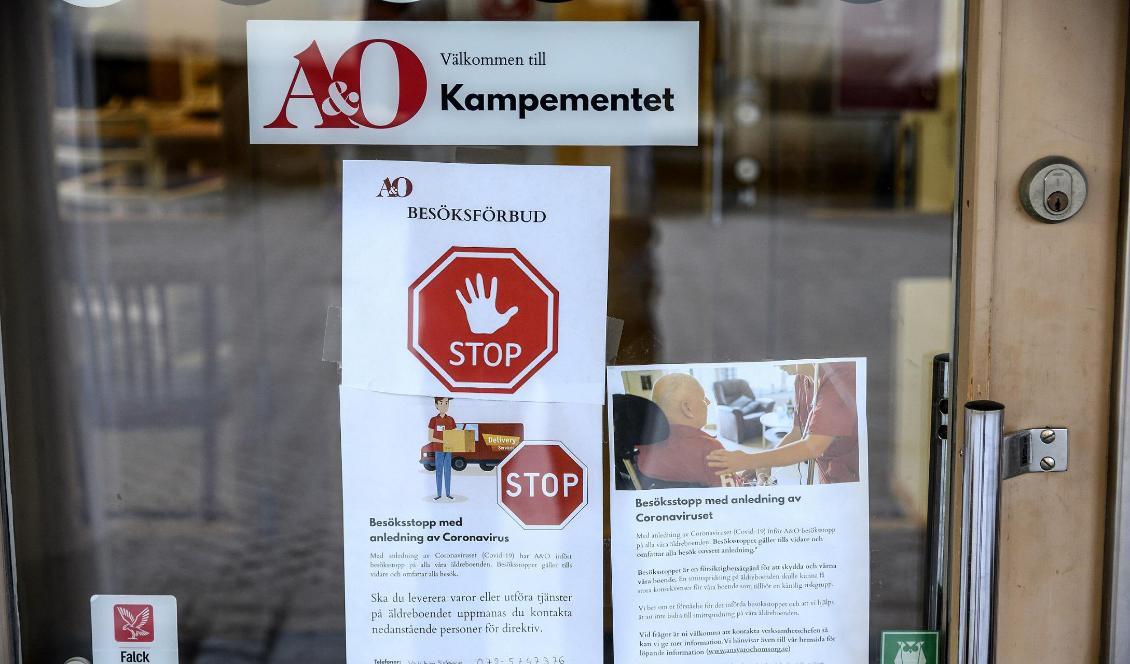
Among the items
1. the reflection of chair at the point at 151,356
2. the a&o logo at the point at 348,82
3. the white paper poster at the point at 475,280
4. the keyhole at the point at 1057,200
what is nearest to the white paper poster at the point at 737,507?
the white paper poster at the point at 475,280

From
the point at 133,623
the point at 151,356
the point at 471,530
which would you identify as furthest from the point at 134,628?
the point at 471,530

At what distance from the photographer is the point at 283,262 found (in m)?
1.48

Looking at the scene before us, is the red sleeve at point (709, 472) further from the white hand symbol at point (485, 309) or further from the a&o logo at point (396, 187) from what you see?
the a&o logo at point (396, 187)

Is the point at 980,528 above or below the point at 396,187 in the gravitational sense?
below

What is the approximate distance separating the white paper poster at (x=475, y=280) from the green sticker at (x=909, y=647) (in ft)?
1.96

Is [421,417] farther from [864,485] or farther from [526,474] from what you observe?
[864,485]

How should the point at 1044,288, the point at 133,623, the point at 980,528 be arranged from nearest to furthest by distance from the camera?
1. the point at 980,528
2. the point at 1044,288
3. the point at 133,623

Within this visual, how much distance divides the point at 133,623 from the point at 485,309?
0.74 m

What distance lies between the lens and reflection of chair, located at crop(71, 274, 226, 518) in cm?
148

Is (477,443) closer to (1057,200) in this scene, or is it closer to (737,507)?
(737,507)

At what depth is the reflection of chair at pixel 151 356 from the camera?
148 centimetres

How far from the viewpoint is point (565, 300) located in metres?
1.47

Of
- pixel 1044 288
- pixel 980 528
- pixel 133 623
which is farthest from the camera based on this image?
pixel 133 623

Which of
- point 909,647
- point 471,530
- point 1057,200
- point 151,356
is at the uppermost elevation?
point 1057,200
